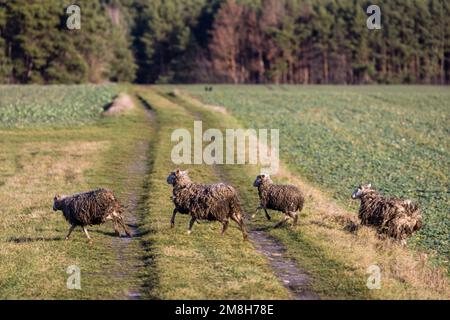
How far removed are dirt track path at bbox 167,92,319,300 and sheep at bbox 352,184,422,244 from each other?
3.08 metres

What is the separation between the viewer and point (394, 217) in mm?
20812

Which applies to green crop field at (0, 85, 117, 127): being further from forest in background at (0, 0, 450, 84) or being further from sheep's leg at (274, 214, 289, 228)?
sheep's leg at (274, 214, 289, 228)

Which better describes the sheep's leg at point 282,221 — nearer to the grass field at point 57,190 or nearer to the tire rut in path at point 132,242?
the tire rut in path at point 132,242

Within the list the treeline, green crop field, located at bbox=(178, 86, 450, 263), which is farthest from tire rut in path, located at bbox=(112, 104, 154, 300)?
the treeline

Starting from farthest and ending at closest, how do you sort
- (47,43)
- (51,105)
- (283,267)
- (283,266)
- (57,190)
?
(47,43)
(51,105)
(57,190)
(283,266)
(283,267)

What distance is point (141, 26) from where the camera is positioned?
6019 inches

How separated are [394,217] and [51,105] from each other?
53.2 metres

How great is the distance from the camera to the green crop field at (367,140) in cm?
2995

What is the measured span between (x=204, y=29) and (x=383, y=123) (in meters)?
88.0

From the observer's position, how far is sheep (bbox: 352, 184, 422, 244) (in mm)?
20656

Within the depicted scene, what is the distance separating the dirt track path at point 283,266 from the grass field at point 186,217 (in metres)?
0.16

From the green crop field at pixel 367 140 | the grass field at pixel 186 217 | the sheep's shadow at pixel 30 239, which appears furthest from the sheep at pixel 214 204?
the green crop field at pixel 367 140

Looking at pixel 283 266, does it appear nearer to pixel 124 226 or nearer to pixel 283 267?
pixel 283 267

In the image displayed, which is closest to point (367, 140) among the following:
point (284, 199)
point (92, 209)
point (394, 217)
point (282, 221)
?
point (282, 221)
